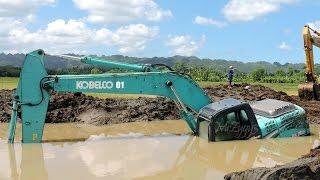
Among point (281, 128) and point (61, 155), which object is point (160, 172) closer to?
point (61, 155)

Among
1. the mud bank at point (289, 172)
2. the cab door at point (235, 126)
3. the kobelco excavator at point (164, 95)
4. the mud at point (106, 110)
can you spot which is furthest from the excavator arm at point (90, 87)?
the mud bank at point (289, 172)

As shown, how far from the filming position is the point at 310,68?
23.8 meters

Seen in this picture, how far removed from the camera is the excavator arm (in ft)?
43.4

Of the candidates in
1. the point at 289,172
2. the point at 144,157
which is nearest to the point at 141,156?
the point at 144,157

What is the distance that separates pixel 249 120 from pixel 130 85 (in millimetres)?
3163

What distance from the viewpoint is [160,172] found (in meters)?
11.0

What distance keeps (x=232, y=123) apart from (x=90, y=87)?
373 centimetres

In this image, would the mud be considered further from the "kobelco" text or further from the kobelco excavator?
the "kobelco" text

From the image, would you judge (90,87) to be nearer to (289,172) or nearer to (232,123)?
(232,123)

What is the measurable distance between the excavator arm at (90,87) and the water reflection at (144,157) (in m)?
0.62

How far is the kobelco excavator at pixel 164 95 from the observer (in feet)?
43.5

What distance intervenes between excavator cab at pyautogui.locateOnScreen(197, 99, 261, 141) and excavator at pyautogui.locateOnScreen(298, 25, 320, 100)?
33.7 feet

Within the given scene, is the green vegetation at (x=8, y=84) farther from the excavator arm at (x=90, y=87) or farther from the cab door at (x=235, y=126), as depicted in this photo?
the cab door at (x=235, y=126)

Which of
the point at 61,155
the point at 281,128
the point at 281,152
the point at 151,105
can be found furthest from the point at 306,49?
the point at 61,155
